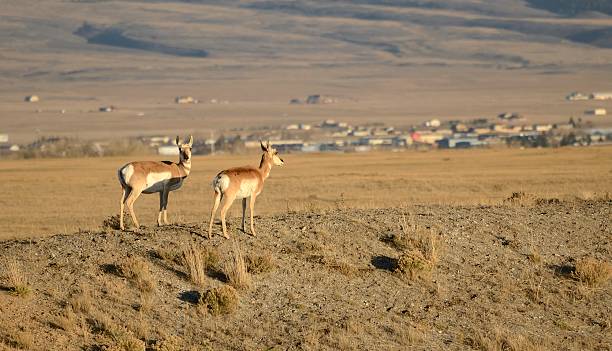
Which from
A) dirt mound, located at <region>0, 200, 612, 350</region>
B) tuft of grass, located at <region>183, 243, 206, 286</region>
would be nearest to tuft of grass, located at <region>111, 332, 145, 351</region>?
dirt mound, located at <region>0, 200, 612, 350</region>

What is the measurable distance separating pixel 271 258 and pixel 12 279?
3451mm

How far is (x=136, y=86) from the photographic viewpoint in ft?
637

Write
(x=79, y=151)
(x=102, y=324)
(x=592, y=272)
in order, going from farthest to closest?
Answer: (x=79, y=151) → (x=592, y=272) → (x=102, y=324)

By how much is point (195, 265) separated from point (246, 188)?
1795 millimetres

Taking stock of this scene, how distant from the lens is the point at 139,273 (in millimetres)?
16719

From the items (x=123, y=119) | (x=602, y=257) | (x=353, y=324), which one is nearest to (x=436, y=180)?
(x=602, y=257)

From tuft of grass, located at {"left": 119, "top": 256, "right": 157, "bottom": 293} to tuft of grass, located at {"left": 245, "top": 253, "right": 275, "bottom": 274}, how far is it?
1357 mm

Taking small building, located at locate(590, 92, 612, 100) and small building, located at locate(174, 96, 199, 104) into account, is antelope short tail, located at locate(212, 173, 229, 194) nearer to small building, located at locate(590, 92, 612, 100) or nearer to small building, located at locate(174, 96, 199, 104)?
small building, located at locate(174, 96, 199, 104)

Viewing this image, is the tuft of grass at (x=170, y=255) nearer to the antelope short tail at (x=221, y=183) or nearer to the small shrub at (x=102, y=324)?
the antelope short tail at (x=221, y=183)

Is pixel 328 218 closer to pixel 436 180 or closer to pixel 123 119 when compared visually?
pixel 436 180

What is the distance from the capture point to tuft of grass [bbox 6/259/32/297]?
1605cm

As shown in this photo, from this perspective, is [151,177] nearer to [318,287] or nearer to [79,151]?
[318,287]

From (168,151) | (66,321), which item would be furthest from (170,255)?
(168,151)

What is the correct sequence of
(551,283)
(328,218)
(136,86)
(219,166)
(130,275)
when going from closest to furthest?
(130,275) < (551,283) < (328,218) < (219,166) < (136,86)
